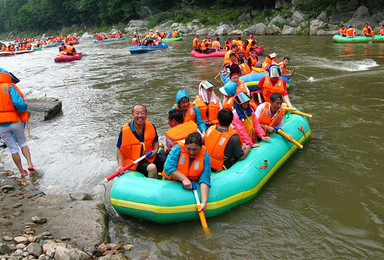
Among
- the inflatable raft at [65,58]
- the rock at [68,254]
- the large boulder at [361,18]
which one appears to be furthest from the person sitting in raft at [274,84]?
the large boulder at [361,18]

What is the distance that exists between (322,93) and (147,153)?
19.9 feet

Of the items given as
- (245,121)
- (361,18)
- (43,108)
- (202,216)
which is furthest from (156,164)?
(361,18)

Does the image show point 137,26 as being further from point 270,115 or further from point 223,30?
point 270,115

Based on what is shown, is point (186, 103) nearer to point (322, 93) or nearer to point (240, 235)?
point (240, 235)

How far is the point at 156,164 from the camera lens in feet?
13.6

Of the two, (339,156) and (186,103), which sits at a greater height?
(186,103)

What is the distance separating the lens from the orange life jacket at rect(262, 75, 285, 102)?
238 inches

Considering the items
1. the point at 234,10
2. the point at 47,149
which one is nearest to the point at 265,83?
the point at 47,149

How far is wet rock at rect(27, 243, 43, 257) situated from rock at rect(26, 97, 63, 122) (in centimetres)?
551

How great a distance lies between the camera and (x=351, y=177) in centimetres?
438

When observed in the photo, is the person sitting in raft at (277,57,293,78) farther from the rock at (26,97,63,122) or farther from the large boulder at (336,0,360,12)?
the large boulder at (336,0,360,12)

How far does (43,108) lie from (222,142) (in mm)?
5815

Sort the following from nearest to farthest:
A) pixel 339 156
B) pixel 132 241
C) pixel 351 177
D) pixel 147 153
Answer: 1. pixel 132 241
2. pixel 147 153
3. pixel 351 177
4. pixel 339 156

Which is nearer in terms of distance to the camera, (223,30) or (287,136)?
(287,136)
